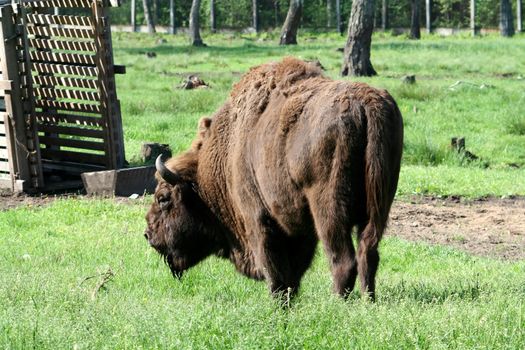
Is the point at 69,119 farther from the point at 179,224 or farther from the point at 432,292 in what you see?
the point at 432,292

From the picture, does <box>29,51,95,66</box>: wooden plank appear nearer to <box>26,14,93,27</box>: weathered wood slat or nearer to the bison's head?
<box>26,14,93,27</box>: weathered wood slat

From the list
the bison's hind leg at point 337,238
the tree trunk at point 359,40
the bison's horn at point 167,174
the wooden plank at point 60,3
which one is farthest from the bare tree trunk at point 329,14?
the bison's hind leg at point 337,238

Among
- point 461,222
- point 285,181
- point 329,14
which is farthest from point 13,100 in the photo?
point 329,14

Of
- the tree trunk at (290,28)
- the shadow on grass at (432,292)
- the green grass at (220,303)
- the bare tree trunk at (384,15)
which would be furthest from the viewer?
the bare tree trunk at (384,15)

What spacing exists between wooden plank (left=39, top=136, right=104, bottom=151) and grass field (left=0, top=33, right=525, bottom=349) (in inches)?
36.7

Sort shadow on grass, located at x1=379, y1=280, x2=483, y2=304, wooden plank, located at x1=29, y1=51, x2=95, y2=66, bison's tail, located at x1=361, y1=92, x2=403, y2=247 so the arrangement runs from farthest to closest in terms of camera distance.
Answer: wooden plank, located at x1=29, y1=51, x2=95, y2=66
shadow on grass, located at x1=379, y1=280, x2=483, y2=304
bison's tail, located at x1=361, y1=92, x2=403, y2=247

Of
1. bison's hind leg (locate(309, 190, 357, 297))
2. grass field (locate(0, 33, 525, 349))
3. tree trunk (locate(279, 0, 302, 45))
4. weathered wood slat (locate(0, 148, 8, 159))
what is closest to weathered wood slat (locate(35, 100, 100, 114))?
weathered wood slat (locate(0, 148, 8, 159))

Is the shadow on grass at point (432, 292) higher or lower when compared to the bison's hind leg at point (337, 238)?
lower

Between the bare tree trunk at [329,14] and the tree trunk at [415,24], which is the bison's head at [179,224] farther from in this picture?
the bare tree trunk at [329,14]

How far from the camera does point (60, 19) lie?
1389cm

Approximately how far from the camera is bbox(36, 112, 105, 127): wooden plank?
13.7 metres

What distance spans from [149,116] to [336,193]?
13.8m

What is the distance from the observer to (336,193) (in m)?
6.38

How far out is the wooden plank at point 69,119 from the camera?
13680 millimetres
